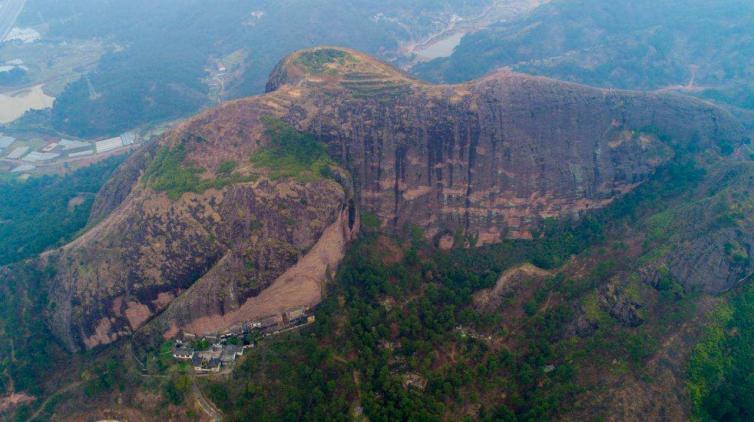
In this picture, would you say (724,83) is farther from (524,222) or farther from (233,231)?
(233,231)

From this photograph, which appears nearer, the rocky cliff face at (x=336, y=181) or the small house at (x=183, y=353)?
the small house at (x=183, y=353)

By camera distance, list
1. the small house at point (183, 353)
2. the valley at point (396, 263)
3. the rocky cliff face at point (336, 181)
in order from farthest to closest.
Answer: the rocky cliff face at point (336, 181) < the small house at point (183, 353) < the valley at point (396, 263)

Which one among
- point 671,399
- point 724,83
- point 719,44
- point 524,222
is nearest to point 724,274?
point 671,399

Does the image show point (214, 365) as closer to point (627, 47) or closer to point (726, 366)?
point (726, 366)

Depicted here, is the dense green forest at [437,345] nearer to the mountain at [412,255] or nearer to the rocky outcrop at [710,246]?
the mountain at [412,255]

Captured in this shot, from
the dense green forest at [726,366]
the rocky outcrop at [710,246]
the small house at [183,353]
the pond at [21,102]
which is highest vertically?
the pond at [21,102]

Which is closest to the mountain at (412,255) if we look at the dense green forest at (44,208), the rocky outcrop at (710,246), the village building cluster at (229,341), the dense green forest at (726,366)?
the rocky outcrop at (710,246)

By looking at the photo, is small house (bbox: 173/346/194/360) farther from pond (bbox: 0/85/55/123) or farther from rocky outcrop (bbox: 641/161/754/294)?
pond (bbox: 0/85/55/123)
